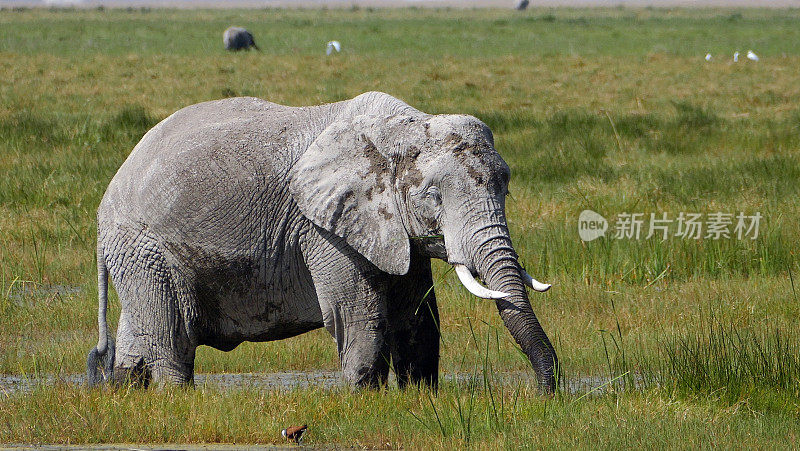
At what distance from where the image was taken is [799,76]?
27.2m

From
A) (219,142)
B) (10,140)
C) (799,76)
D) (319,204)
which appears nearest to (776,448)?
(319,204)

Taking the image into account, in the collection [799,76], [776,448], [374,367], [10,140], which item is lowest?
[776,448]

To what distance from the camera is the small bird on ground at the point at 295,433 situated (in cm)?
526

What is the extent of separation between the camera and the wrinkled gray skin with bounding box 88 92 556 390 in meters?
5.43

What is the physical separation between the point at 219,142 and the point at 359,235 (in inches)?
38.4

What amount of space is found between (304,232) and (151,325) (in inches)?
39.4

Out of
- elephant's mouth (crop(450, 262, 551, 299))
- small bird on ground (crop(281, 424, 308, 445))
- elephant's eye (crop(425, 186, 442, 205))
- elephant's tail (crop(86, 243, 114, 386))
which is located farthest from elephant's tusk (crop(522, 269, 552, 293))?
elephant's tail (crop(86, 243, 114, 386))

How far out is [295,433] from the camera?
17.3 feet

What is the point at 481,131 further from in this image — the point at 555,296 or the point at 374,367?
→ the point at 555,296

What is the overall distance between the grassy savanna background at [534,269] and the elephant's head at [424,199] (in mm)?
436

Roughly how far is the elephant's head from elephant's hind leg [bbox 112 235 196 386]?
906mm

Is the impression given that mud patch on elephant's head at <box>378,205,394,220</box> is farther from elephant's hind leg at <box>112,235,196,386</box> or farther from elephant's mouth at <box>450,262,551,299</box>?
elephant's hind leg at <box>112,235,196,386</box>

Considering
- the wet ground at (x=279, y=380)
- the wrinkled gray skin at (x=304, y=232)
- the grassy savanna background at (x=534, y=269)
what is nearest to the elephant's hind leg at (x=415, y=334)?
the wrinkled gray skin at (x=304, y=232)

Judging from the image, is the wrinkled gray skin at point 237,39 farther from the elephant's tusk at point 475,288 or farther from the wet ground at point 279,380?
the elephant's tusk at point 475,288
